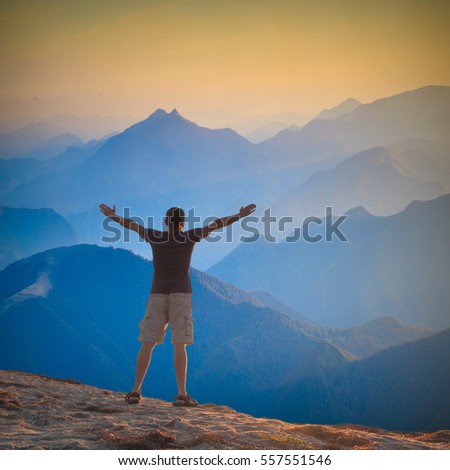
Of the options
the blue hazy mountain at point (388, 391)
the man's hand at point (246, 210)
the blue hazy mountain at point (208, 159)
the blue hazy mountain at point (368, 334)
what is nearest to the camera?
the man's hand at point (246, 210)

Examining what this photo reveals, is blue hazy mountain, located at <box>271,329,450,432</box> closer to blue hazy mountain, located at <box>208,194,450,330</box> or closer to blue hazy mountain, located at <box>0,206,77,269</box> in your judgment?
blue hazy mountain, located at <box>208,194,450,330</box>

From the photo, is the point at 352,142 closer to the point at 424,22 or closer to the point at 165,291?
the point at 424,22

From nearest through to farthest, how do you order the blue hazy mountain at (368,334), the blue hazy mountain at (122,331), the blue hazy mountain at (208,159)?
the blue hazy mountain at (122,331), the blue hazy mountain at (368,334), the blue hazy mountain at (208,159)

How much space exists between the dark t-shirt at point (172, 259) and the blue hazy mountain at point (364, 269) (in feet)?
47.7

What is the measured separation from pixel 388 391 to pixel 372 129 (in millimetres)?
9428

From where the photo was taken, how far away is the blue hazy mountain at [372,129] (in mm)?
18355

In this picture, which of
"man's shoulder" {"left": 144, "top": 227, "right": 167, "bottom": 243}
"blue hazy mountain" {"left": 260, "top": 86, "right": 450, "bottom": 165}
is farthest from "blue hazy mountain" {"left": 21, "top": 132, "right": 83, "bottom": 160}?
"man's shoulder" {"left": 144, "top": 227, "right": 167, "bottom": 243}

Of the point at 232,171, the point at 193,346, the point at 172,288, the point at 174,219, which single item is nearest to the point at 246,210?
the point at 174,219

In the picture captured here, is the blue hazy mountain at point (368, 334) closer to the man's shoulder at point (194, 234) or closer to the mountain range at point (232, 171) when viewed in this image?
the mountain range at point (232, 171)

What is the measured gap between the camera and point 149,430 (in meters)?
4.55

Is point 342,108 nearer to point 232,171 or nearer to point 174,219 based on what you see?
point 232,171

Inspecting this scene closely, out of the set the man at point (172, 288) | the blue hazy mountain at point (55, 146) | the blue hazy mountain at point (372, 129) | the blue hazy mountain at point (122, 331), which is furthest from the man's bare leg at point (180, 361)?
the blue hazy mountain at point (55, 146)

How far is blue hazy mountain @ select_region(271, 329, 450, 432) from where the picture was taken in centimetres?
1273

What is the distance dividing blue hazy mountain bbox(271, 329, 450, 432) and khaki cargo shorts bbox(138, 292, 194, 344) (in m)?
8.11
